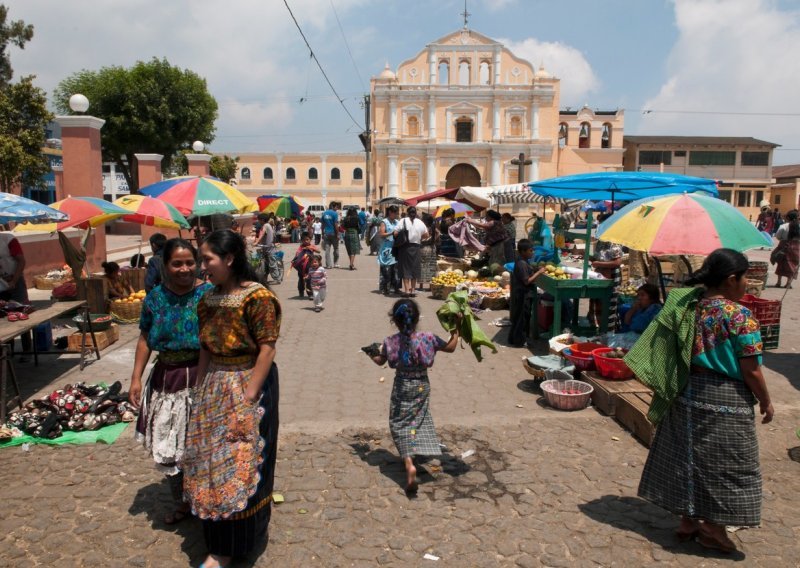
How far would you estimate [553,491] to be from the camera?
4.22 m

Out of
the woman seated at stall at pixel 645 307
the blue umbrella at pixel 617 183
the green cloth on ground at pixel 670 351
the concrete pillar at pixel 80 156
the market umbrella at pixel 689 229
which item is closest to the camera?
the green cloth on ground at pixel 670 351

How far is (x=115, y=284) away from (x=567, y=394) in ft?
24.3

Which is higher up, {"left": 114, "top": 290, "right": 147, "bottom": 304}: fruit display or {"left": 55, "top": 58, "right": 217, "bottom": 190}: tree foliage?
{"left": 55, "top": 58, "right": 217, "bottom": 190}: tree foliage

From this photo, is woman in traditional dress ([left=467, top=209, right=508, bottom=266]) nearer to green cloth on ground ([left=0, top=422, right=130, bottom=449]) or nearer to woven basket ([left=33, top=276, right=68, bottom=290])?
green cloth on ground ([left=0, top=422, right=130, bottom=449])

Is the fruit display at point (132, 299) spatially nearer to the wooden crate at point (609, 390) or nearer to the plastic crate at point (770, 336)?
the wooden crate at point (609, 390)

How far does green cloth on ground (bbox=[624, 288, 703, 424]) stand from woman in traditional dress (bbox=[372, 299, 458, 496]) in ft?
4.41

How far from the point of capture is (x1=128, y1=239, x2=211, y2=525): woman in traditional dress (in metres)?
3.53

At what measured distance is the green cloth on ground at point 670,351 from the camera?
3377 mm

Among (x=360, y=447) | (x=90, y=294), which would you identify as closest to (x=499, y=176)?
(x=90, y=294)

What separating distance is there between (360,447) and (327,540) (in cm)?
135

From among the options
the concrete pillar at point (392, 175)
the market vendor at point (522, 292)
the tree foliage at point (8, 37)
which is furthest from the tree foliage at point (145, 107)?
the market vendor at point (522, 292)

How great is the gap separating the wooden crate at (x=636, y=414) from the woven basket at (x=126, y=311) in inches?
285

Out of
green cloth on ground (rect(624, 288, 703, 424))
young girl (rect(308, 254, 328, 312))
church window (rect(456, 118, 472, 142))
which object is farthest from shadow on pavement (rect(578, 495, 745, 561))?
church window (rect(456, 118, 472, 142))

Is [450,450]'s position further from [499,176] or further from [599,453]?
[499,176]
